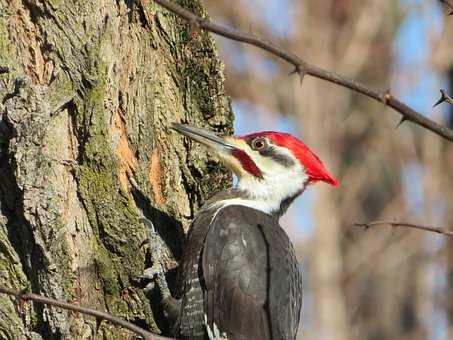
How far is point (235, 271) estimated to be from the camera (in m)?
4.05

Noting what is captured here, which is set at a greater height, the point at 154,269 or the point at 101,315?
the point at 154,269

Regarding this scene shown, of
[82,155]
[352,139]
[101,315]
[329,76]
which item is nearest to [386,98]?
[329,76]

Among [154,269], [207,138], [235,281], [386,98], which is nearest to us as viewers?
[386,98]

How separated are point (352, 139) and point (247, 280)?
7.96 metres

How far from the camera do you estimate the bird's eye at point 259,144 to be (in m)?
4.48

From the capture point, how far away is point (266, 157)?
4.51 meters

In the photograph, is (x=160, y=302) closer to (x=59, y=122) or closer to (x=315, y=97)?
(x=59, y=122)

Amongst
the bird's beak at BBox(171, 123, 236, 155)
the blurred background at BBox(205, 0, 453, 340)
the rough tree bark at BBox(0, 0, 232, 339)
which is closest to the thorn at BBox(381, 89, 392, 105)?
the rough tree bark at BBox(0, 0, 232, 339)

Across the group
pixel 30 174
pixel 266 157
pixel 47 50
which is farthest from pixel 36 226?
pixel 266 157

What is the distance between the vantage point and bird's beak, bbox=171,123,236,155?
3.99 m

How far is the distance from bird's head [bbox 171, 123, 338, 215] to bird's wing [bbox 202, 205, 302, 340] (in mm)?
289

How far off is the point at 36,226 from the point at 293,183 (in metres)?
1.58

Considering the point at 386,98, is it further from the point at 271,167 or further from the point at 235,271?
the point at 271,167

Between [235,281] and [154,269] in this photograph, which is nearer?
[154,269]
